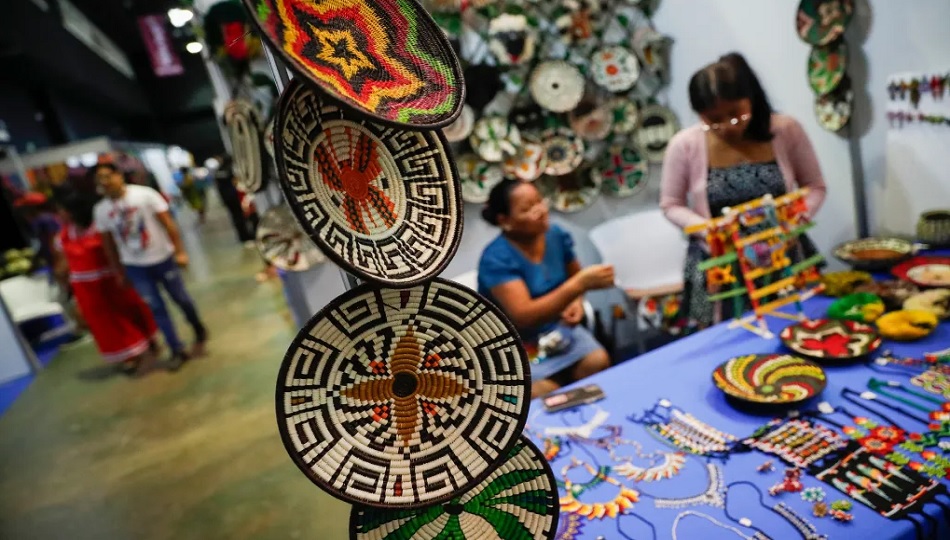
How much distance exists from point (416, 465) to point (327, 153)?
1.35 ft

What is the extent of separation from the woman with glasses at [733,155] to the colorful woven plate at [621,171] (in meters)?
1.19

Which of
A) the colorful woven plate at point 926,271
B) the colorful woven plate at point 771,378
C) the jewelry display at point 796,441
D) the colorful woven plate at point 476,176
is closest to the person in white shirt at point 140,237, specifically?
the colorful woven plate at point 476,176

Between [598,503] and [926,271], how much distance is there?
1416 millimetres

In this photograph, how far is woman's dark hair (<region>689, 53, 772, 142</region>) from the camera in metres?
1.74

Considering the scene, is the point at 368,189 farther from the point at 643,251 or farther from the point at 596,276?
the point at 643,251

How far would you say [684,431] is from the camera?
125 centimetres

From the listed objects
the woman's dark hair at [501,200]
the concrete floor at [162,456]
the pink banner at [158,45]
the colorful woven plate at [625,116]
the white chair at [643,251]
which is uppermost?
the pink banner at [158,45]

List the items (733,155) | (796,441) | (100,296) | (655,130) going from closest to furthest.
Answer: (796,441)
(733,155)
(655,130)
(100,296)

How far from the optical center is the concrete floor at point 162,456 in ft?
7.87

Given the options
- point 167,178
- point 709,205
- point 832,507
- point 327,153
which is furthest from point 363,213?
point 167,178

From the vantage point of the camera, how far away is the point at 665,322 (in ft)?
8.93

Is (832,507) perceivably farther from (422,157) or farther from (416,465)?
(422,157)

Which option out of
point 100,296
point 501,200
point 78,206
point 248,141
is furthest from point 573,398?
point 100,296

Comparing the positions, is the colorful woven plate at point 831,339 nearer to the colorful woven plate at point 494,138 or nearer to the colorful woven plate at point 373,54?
the colorful woven plate at point 373,54
